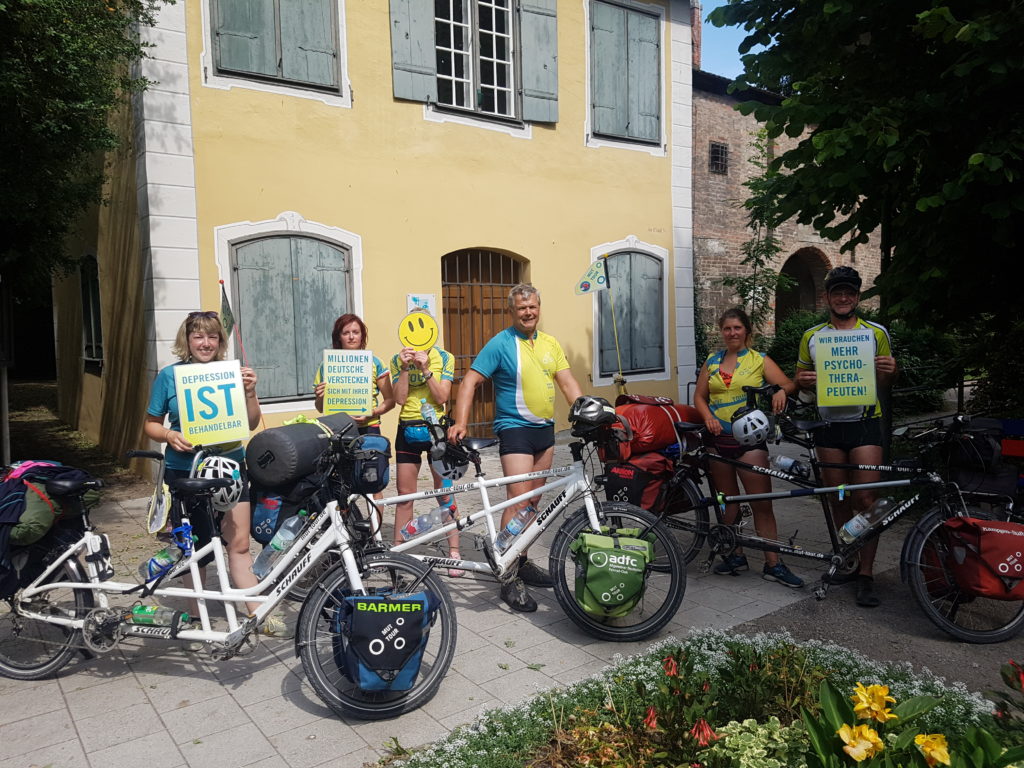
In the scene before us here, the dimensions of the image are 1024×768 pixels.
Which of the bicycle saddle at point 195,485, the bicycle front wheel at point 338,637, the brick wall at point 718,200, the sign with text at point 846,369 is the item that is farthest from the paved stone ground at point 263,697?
the brick wall at point 718,200

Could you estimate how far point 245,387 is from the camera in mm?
4215

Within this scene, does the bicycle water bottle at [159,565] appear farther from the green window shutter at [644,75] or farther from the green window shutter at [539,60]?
the green window shutter at [644,75]

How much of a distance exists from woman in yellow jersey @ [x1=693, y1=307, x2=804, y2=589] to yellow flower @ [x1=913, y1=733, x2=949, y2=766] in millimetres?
2814

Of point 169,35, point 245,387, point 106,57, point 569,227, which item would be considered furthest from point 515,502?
point 569,227

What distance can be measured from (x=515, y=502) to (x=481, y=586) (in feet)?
3.25

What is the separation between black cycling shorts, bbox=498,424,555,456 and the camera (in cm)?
459

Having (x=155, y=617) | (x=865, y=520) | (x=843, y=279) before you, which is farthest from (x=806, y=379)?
(x=155, y=617)

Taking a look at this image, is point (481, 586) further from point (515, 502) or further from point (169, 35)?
point (169, 35)

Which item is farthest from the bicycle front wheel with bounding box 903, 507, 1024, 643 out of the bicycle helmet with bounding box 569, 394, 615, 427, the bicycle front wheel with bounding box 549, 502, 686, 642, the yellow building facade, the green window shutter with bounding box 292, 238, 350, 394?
the green window shutter with bounding box 292, 238, 350, 394

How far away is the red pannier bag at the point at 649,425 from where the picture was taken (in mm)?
4934

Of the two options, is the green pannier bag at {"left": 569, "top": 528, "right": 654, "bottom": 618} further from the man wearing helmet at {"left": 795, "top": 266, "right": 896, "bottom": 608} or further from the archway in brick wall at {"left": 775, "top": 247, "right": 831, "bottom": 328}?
the archway in brick wall at {"left": 775, "top": 247, "right": 831, "bottom": 328}

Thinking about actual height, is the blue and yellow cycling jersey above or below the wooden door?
below

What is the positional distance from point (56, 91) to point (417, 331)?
3576mm

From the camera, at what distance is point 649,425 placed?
4953 mm
